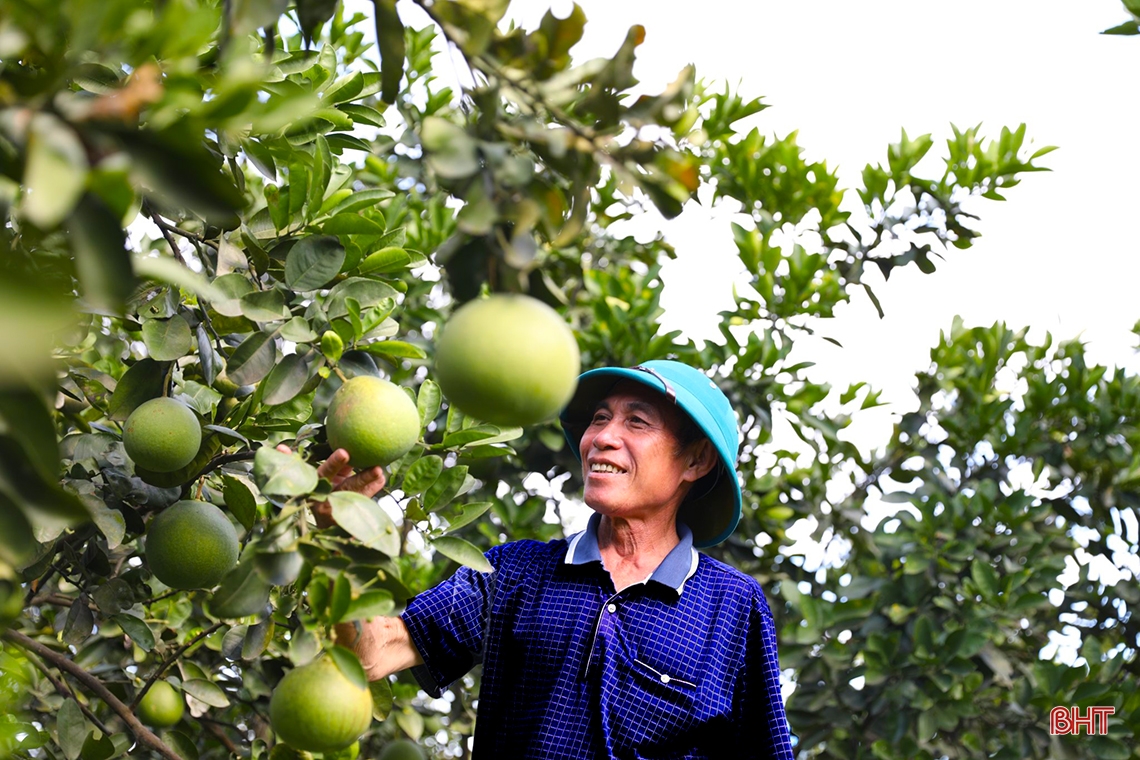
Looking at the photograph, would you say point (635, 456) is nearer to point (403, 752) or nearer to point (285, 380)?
point (403, 752)

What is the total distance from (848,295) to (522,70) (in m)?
2.80

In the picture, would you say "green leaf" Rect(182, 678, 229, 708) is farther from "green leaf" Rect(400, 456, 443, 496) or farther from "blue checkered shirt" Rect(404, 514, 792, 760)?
"green leaf" Rect(400, 456, 443, 496)

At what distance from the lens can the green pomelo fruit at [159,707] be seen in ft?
7.04

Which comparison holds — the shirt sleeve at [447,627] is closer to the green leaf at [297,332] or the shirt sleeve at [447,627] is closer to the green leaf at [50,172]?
the green leaf at [297,332]

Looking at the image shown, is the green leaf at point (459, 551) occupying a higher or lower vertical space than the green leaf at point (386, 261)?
lower

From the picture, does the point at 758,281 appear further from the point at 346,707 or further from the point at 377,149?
the point at 346,707

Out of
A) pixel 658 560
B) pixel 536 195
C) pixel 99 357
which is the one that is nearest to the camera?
pixel 536 195

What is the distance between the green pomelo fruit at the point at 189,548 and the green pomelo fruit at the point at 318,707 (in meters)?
0.38

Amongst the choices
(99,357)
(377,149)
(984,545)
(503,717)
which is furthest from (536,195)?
(984,545)

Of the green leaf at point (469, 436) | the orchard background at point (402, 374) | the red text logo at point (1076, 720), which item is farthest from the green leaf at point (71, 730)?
the red text logo at point (1076, 720)

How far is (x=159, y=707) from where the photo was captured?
84.7 inches

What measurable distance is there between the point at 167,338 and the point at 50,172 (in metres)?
0.92

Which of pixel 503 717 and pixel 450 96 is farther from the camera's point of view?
pixel 450 96

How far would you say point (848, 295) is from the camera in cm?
369
